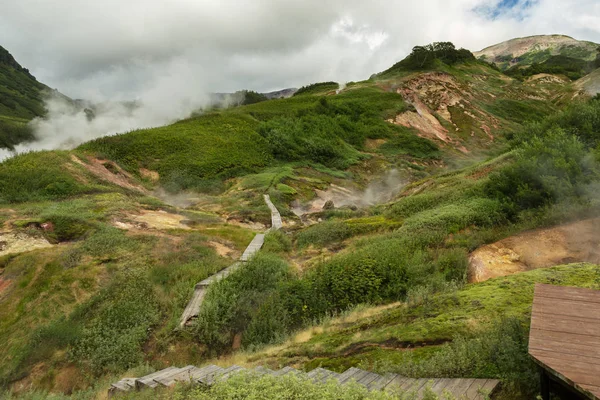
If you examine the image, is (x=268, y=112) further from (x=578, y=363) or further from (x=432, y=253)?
(x=578, y=363)

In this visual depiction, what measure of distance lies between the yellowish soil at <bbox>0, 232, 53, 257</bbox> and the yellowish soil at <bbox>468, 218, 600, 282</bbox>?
1494 cm

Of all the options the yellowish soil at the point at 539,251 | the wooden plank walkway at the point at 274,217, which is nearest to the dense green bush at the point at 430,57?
the wooden plank walkway at the point at 274,217

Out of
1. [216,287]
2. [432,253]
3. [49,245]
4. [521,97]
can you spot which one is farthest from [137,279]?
[521,97]

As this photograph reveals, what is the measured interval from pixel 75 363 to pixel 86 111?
50552mm

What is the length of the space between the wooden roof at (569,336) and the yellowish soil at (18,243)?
50.8ft

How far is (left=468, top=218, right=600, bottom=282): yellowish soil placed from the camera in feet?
31.5

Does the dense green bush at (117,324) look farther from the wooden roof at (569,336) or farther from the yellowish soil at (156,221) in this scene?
the wooden roof at (569,336)

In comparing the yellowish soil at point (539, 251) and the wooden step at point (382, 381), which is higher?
the yellowish soil at point (539, 251)

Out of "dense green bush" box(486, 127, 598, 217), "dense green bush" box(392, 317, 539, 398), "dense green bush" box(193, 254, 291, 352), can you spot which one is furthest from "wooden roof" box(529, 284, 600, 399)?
"dense green bush" box(486, 127, 598, 217)

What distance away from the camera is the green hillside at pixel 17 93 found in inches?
4107

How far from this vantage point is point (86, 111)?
5056 cm

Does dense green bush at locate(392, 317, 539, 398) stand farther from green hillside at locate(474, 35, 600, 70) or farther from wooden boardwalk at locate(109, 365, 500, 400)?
green hillside at locate(474, 35, 600, 70)

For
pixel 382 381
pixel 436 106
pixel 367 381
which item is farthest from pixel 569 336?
pixel 436 106

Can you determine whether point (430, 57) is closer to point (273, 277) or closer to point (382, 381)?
point (273, 277)
